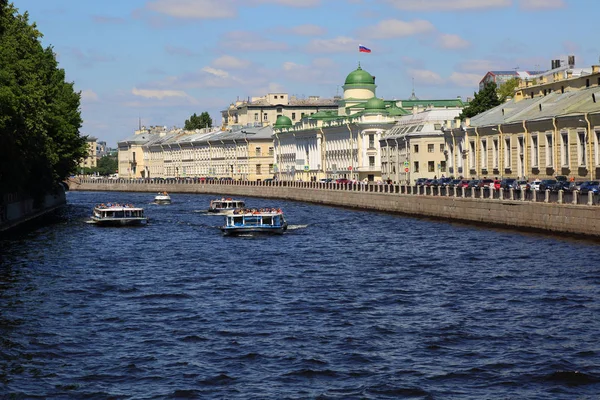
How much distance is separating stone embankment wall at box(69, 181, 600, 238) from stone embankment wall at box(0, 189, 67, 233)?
2312 centimetres

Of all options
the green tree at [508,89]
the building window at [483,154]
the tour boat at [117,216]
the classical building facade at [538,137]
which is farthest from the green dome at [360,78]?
the tour boat at [117,216]

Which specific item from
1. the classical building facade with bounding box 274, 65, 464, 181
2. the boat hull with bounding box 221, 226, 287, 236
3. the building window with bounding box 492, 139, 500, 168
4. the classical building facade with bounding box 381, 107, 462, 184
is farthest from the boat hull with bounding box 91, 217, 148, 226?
the classical building facade with bounding box 274, 65, 464, 181

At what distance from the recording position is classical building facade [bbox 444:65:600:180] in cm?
6425

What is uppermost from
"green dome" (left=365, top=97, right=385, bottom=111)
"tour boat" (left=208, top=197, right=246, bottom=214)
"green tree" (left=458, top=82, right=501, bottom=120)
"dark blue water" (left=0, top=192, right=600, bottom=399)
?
"green dome" (left=365, top=97, right=385, bottom=111)

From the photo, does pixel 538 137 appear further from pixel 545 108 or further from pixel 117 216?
pixel 117 216

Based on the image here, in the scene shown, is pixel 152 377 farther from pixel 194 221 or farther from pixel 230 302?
pixel 194 221

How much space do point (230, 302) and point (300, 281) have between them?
17.7 ft

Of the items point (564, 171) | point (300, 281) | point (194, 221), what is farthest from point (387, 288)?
point (194, 221)

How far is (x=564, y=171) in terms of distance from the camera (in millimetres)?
66562

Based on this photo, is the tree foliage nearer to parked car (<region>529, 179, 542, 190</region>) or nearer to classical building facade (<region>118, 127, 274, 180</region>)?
parked car (<region>529, 179, 542, 190</region>)

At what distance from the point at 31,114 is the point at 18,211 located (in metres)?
12.9

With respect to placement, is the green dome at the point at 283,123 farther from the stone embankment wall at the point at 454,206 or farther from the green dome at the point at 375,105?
the green dome at the point at 375,105

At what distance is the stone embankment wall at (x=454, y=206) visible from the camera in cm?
4656

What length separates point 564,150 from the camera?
2628 inches
